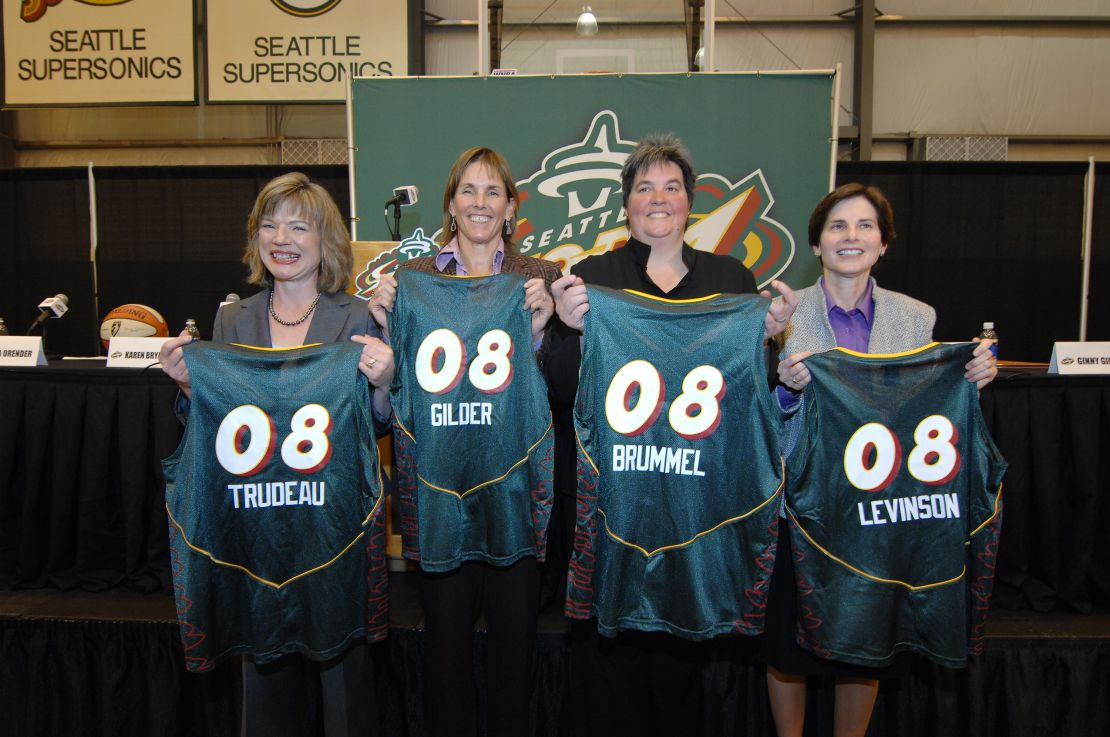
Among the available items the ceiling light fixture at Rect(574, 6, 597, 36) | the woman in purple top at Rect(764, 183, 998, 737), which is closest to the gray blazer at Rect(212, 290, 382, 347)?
the woman in purple top at Rect(764, 183, 998, 737)

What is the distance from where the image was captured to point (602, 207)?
4066 mm

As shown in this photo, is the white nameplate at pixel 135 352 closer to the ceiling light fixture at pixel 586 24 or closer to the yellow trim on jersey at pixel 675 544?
the yellow trim on jersey at pixel 675 544

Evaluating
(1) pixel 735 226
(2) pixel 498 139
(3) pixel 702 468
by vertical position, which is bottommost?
(3) pixel 702 468

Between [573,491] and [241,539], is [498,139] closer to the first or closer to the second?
[573,491]

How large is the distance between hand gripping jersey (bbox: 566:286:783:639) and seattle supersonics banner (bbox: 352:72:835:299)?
244 centimetres

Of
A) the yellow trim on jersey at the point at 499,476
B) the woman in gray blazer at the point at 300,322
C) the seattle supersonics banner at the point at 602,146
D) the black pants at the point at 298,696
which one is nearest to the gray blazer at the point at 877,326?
the yellow trim on jersey at the point at 499,476

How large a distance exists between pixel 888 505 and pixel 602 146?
2945mm

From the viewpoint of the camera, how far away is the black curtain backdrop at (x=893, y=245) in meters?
5.52

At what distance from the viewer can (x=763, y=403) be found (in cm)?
165

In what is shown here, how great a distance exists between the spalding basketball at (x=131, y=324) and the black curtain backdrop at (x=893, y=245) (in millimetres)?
2600

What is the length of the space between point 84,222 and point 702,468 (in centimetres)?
631

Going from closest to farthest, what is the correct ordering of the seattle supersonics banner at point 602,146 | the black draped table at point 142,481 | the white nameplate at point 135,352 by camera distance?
the black draped table at point 142,481 < the white nameplate at point 135,352 < the seattle supersonics banner at point 602,146

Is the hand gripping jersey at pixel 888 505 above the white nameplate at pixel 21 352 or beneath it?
beneath

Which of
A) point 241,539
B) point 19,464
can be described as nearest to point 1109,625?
point 241,539
